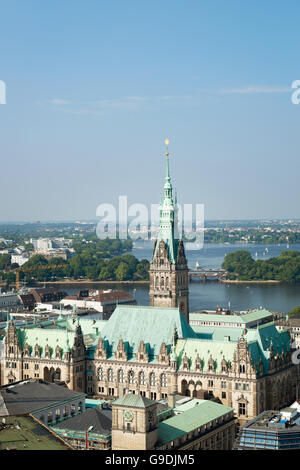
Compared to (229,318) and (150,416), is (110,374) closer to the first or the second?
(150,416)

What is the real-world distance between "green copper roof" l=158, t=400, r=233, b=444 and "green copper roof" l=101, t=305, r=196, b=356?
1136cm

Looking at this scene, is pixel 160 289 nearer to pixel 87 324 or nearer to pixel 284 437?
pixel 87 324

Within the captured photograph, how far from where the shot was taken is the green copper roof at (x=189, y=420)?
51.5 meters

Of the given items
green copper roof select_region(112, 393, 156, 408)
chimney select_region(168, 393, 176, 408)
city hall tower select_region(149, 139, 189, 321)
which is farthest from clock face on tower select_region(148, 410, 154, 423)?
city hall tower select_region(149, 139, 189, 321)

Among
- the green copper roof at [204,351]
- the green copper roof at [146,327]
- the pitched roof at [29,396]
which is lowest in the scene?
the pitched roof at [29,396]

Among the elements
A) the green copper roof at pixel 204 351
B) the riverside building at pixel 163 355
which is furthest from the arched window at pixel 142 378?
the green copper roof at pixel 204 351

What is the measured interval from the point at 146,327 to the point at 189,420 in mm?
18230

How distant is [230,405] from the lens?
6556 cm

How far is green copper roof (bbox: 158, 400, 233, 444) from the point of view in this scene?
51.5 meters

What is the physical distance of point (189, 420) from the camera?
5469cm

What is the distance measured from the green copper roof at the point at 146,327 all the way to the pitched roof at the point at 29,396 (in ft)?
31.1

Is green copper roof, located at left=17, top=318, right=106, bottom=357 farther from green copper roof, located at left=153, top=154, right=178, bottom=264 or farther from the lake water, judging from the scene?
the lake water

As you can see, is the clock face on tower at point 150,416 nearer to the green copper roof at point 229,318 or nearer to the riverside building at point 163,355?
the riverside building at point 163,355

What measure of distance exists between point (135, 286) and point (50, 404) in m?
139
